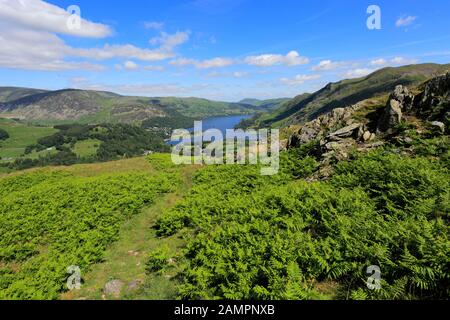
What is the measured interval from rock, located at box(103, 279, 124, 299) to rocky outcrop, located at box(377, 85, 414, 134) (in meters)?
22.7

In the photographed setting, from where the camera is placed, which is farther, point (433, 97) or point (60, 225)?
point (433, 97)

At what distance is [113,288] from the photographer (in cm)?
1129

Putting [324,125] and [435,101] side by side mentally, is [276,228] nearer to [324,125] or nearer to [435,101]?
[435,101]

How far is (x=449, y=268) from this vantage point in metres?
7.54

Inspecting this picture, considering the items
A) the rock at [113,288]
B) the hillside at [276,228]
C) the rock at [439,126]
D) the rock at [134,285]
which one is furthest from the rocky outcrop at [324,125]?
the rock at [113,288]

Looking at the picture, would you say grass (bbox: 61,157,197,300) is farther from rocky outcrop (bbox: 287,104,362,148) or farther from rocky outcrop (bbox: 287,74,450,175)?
rocky outcrop (bbox: 287,104,362,148)

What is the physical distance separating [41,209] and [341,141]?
87.7 feet

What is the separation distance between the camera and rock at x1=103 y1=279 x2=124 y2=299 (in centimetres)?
1096

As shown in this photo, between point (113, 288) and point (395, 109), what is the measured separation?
24.9m

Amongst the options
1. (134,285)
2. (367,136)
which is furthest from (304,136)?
(134,285)

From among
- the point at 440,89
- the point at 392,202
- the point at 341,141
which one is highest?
the point at 440,89

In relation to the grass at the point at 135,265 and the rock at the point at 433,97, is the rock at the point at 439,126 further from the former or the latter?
the grass at the point at 135,265
